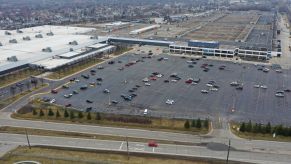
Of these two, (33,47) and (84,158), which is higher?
(33,47)

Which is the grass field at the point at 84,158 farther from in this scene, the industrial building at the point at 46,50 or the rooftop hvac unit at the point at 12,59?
the rooftop hvac unit at the point at 12,59

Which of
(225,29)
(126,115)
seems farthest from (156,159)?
(225,29)

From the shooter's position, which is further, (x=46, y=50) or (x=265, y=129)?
(x=46, y=50)

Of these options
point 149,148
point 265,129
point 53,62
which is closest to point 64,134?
point 149,148

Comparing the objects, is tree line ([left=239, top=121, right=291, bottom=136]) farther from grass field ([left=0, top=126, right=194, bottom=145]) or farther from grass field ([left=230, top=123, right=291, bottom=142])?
grass field ([left=0, top=126, right=194, bottom=145])

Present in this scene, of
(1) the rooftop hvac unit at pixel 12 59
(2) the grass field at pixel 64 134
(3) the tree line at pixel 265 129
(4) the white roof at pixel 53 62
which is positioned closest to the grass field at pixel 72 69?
(4) the white roof at pixel 53 62

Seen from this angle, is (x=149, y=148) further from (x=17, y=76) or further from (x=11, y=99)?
(x=17, y=76)

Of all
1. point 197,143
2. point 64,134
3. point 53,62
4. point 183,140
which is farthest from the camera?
point 53,62
